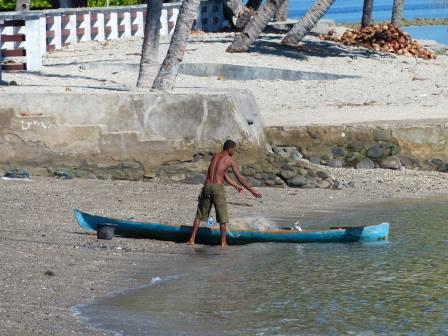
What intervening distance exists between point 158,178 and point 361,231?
4896 millimetres

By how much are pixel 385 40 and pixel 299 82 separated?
811 centimetres

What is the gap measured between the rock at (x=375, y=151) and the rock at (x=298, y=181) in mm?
2300

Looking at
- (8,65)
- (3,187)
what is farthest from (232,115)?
(8,65)

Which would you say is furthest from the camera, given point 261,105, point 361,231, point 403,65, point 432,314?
point 403,65

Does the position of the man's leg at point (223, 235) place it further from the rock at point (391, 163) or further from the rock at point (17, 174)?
the rock at point (391, 163)

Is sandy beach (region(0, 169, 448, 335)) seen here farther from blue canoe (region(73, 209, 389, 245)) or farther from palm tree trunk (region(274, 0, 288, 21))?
palm tree trunk (region(274, 0, 288, 21))

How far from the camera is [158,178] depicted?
1877 centimetres

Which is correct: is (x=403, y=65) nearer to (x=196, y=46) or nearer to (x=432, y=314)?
(x=196, y=46)

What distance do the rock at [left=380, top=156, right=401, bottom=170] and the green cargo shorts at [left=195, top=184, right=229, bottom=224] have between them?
6.98m

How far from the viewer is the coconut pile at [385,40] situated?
34656 millimetres

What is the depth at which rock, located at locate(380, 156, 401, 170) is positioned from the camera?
2088 cm

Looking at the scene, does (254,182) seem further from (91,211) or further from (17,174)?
(17,174)

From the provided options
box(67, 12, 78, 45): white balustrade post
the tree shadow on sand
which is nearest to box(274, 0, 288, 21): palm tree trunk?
the tree shadow on sand

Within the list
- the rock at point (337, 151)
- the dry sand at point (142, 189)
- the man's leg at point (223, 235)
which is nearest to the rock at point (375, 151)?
the dry sand at point (142, 189)
